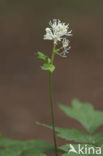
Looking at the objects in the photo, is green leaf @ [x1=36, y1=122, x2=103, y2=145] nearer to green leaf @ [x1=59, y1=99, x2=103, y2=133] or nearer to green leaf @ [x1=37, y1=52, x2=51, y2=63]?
green leaf @ [x1=59, y1=99, x2=103, y2=133]

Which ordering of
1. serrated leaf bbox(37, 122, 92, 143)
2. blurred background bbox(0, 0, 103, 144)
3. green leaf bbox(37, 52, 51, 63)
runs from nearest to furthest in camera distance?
green leaf bbox(37, 52, 51, 63)
serrated leaf bbox(37, 122, 92, 143)
blurred background bbox(0, 0, 103, 144)

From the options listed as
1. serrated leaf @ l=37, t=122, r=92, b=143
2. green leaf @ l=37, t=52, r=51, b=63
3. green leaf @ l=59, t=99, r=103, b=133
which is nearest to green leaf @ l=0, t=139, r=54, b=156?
serrated leaf @ l=37, t=122, r=92, b=143

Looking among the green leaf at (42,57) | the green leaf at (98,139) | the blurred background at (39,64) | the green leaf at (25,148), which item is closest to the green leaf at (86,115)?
the green leaf at (98,139)

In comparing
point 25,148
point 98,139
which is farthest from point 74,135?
point 25,148

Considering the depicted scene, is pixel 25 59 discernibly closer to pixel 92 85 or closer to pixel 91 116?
pixel 92 85

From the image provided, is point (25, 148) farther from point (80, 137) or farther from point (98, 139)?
point (98, 139)
